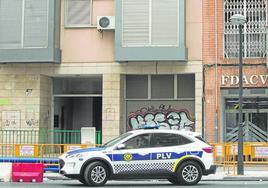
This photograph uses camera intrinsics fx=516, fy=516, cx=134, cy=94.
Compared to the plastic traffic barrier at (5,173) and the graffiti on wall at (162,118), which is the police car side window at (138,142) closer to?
the plastic traffic barrier at (5,173)

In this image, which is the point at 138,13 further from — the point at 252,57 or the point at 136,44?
the point at 252,57

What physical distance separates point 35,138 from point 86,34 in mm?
5054

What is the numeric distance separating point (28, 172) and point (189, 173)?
5109mm

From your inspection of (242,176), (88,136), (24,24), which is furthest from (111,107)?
(242,176)

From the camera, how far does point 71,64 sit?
74.4 feet

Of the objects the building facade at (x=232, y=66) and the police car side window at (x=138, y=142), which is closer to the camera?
the police car side window at (x=138, y=142)

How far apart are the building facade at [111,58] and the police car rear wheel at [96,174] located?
7.88m

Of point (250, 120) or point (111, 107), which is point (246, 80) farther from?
point (111, 107)

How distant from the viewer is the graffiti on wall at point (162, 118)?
22.5 metres

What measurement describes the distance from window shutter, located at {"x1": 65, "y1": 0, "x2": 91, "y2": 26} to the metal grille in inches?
240

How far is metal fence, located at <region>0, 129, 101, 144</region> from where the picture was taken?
21.9m

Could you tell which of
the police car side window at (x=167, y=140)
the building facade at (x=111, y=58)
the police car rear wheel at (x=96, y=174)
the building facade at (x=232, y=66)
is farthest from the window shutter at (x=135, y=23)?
the police car rear wheel at (x=96, y=174)

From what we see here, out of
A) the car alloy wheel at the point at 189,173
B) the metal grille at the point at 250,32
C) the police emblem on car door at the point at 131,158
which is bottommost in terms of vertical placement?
the car alloy wheel at the point at 189,173

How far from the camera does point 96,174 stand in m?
14.2
